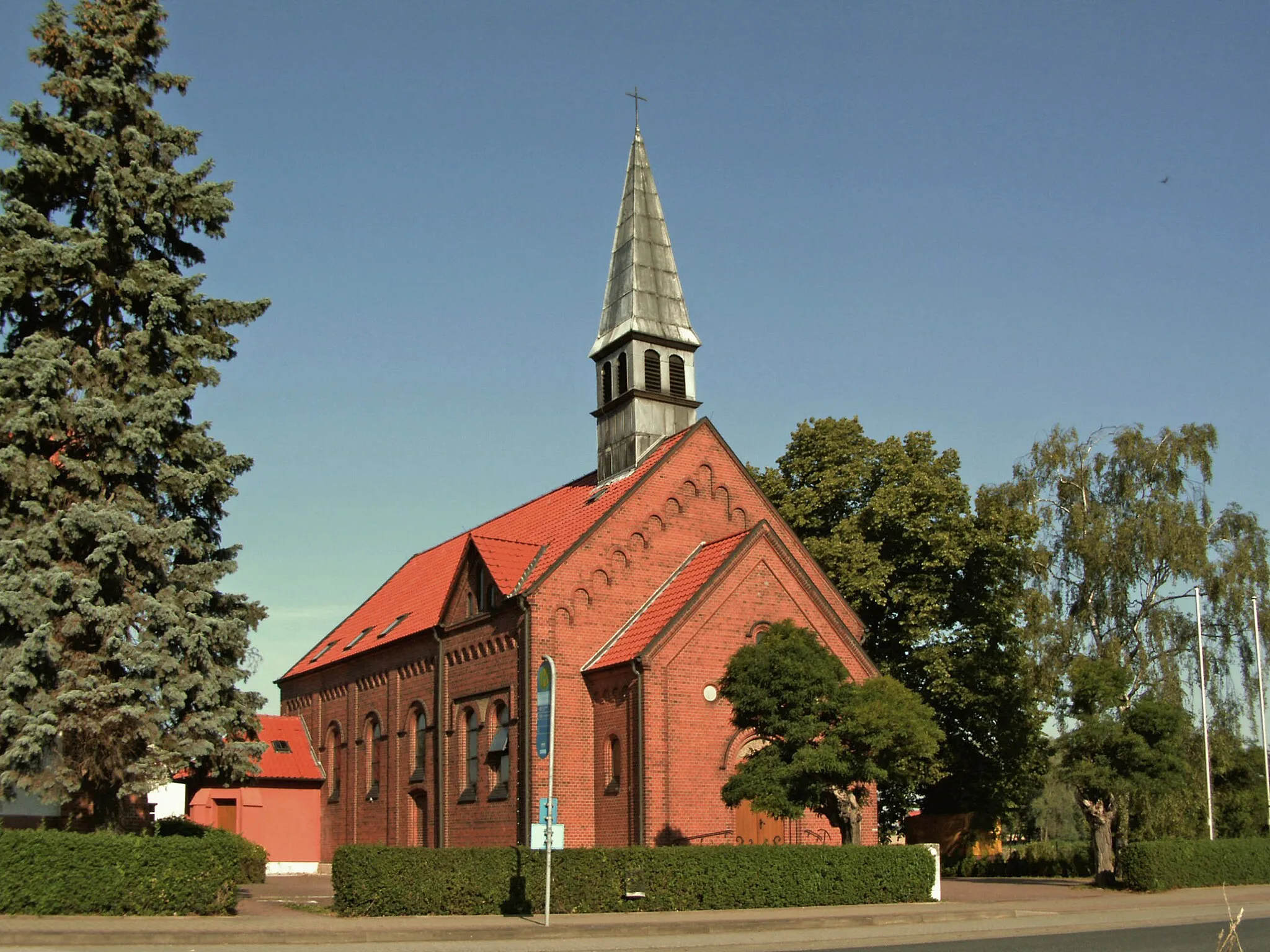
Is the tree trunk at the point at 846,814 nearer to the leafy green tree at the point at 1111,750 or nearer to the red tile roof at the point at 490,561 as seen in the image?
the leafy green tree at the point at 1111,750

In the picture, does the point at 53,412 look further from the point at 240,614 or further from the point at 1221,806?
the point at 1221,806

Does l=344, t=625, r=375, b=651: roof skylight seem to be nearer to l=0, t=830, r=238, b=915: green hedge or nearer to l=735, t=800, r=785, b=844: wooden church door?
l=735, t=800, r=785, b=844: wooden church door

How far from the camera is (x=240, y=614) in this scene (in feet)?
77.4

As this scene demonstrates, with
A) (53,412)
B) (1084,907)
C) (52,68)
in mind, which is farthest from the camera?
(1084,907)

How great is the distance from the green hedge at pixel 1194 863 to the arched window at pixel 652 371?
18.1 metres

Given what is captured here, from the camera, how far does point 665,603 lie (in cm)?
3095

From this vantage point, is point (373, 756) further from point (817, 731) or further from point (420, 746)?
point (817, 731)

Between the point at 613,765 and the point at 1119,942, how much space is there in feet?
44.5

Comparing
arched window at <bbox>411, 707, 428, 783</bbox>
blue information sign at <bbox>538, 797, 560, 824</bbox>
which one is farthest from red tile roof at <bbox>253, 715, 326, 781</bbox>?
blue information sign at <bbox>538, 797, 560, 824</bbox>

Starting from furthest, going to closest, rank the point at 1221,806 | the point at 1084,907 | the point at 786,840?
the point at 1221,806 < the point at 786,840 < the point at 1084,907

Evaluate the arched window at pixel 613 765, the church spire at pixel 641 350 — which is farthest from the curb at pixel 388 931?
the church spire at pixel 641 350

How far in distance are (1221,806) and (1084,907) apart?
1878 centimetres

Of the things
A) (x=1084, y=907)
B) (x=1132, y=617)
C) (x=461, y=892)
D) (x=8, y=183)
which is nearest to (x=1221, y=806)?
(x=1132, y=617)

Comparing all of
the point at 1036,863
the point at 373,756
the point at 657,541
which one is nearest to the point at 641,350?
the point at 657,541
